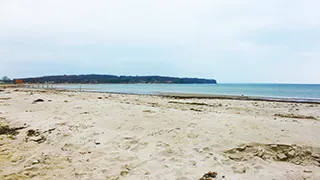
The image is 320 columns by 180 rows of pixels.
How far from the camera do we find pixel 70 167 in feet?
13.1

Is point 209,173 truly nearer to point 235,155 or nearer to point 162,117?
point 235,155

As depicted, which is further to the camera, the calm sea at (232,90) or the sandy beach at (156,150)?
the calm sea at (232,90)

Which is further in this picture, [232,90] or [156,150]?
[232,90]

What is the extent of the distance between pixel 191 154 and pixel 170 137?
42.6 inches

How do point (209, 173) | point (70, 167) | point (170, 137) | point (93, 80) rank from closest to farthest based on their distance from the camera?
point (209, 173), point (70, 167), point (170, 137), point (93, 80)

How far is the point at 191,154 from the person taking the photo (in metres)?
4.56

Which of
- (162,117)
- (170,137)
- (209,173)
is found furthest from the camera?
(162,117)

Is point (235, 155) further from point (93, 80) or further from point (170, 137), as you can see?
point (93, 80)

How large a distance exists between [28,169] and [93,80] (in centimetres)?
16862

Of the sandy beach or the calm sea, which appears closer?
the sandy beach

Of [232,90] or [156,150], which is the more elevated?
[156,150]

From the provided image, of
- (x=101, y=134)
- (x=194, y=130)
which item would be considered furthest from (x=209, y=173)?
(x=101, y=134)

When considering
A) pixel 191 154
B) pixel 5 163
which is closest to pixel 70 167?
pixel 5 163

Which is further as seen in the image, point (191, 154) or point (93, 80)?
point (93, 80)
